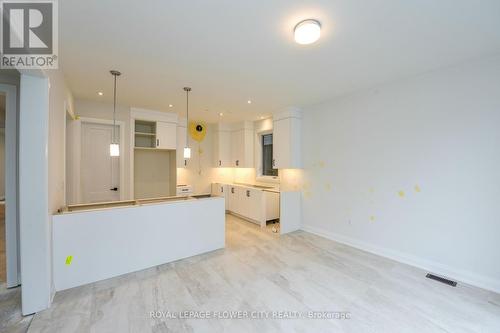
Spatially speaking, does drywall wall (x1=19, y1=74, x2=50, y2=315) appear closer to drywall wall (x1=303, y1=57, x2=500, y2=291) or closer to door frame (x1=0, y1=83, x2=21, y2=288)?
door frame (x1=0, y1=83, x2=21, y2=288)

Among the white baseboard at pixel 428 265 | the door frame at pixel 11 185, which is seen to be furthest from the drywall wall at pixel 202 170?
the white baseboard at pixel 428 265

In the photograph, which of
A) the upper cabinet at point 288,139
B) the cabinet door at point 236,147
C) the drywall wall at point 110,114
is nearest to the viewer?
the drywall wall at point 110,114

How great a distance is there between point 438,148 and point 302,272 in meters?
2.51

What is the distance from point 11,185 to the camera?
246cm

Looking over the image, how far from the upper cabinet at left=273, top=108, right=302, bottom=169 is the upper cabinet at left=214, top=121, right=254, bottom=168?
48.2 inches

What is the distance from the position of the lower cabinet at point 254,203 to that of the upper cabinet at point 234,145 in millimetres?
776

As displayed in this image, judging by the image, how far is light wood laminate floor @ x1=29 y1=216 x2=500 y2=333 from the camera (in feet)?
6.26

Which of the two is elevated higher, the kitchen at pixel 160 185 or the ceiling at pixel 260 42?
the ceiling at pixel 260 42

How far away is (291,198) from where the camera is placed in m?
4.65

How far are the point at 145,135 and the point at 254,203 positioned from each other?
10.3 ft

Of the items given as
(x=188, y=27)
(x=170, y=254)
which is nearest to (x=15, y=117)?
(x=188, y=27)

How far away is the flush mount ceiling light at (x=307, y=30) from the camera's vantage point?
6.28ft

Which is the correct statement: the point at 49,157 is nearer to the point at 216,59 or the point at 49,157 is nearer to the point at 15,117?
the point at 15,117

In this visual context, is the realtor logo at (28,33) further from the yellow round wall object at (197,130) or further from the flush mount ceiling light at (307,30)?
the yellow round wall object at (197,130)
